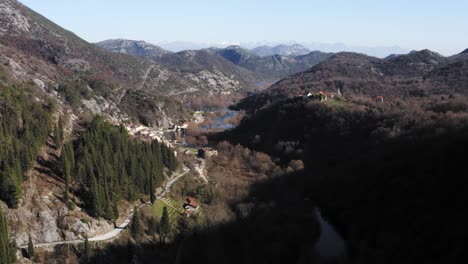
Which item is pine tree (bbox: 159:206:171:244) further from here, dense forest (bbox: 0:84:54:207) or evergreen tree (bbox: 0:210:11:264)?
evergreen tree (bbox: 0:210:11:264)

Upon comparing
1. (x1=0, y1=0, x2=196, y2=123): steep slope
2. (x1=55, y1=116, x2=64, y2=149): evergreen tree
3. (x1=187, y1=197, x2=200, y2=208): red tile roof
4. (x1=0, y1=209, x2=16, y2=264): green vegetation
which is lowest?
Result: (x1=187, y1=197, x2=200, y2=208): red tile roof

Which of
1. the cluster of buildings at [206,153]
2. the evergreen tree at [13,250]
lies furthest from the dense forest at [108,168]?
the cluster of buildings at [206,153]

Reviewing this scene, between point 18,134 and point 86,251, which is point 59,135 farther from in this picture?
point 86,251

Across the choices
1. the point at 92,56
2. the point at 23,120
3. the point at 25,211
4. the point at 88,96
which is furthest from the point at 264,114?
the point at 92,56

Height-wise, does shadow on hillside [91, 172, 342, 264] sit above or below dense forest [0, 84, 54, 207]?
below

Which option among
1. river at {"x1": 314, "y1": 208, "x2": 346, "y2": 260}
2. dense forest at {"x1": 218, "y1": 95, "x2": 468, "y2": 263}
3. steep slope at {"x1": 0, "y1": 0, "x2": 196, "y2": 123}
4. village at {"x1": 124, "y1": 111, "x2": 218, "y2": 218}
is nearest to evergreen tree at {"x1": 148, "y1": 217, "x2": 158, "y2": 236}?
village at {"x1": 124, "y1": 111, "x2": 218, "y2": 218}

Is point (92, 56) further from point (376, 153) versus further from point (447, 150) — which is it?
point (447, 150)

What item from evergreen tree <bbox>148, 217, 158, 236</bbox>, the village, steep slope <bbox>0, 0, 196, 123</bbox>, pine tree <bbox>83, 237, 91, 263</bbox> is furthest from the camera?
steep slope <bbox>0, 0, 196, 123</bbox>
